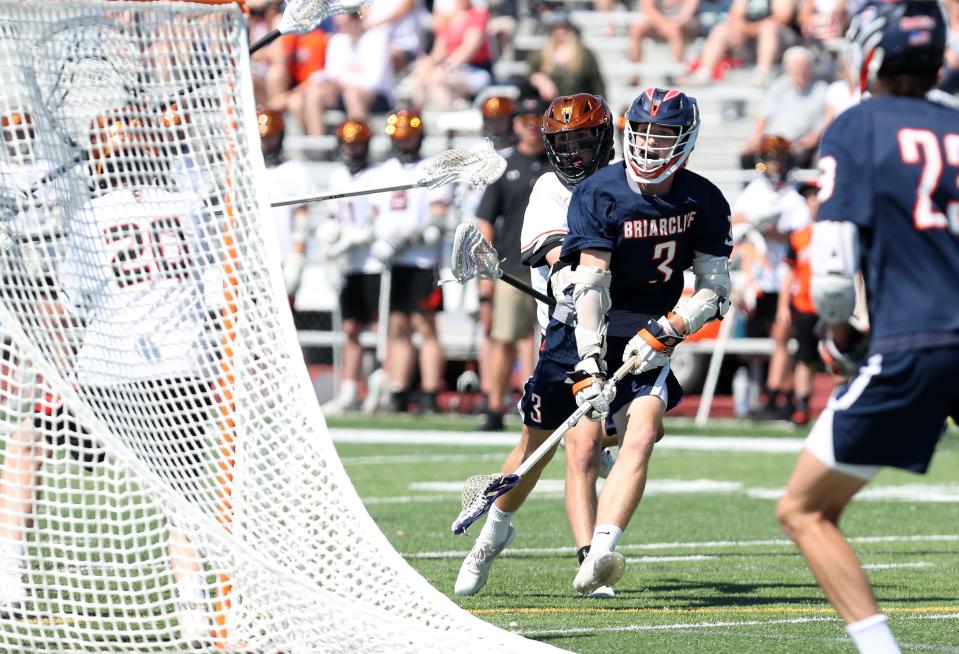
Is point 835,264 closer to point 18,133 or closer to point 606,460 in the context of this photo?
point 18,133

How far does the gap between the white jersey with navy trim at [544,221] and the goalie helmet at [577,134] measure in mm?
67

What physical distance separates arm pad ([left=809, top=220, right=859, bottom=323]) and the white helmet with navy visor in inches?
79.1

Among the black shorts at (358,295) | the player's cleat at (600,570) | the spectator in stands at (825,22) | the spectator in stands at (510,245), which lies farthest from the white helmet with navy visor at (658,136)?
the spectator in stands at (825,22)

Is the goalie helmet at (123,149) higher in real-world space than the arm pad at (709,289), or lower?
higher

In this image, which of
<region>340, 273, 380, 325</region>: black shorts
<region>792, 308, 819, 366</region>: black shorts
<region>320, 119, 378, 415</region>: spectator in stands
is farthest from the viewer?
<region>340, 273, 380, 325</region>: black shorts

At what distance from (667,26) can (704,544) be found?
33.9ft

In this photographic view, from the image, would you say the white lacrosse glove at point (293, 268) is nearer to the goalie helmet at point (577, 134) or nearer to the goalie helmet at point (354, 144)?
the goalie helmet at point (354, 144)

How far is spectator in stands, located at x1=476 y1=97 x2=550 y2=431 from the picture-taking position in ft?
39.5

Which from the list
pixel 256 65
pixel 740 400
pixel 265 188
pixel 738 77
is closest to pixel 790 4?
pixel 738 77

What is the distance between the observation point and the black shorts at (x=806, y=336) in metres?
12.7

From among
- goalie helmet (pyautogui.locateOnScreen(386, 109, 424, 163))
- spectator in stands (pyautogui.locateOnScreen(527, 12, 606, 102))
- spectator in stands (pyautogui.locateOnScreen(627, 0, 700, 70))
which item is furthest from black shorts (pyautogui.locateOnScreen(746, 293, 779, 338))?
spectator in stands (pyautogui.locateOnScreen(627, 0, 700, 70))

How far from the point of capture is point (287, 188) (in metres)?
13.5

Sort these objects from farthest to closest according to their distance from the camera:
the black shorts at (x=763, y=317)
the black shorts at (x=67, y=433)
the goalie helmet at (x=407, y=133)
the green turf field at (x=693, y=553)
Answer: the black shorts at (x=763, y=317), the goalie helmet at (x=407, y=133), the green turf field at (x=693, y=553), the black shorts at (x=67, y=433)

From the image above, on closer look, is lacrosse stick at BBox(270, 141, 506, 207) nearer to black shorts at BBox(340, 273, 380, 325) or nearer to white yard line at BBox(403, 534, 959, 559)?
white yard line at BBox(403, 534, 959, 559)
